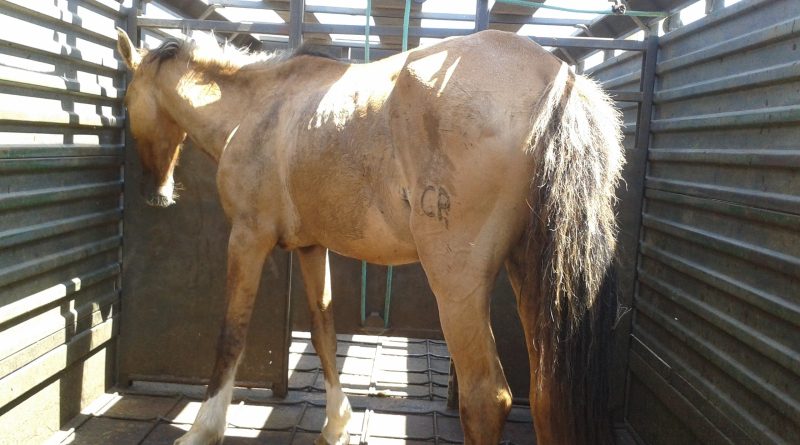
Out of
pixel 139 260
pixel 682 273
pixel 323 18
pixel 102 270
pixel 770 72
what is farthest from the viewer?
pixel 323 18

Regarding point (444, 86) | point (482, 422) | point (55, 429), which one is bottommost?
point (55, 429)

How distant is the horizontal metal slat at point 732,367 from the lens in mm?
2260

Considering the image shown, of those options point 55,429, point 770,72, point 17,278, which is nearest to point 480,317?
point 770,72

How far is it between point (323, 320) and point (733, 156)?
223cm

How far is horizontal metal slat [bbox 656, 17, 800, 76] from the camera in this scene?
246cm

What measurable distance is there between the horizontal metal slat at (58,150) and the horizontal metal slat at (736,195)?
3.04 meters

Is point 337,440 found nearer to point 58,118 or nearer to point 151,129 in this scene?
point 151,129

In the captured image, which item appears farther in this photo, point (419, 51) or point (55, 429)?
point (55, 429)

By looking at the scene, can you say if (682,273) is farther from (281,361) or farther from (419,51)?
(281,361)

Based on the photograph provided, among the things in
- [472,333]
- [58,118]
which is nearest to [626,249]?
[472,333]

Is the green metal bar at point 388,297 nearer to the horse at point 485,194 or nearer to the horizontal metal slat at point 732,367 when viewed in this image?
the horse at point 485,194

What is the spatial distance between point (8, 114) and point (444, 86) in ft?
5.95

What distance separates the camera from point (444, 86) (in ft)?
8.41

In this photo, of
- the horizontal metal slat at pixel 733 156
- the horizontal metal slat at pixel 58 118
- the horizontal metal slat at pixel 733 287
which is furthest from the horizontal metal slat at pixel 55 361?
the horizontal metal slat at pixel 733 156
